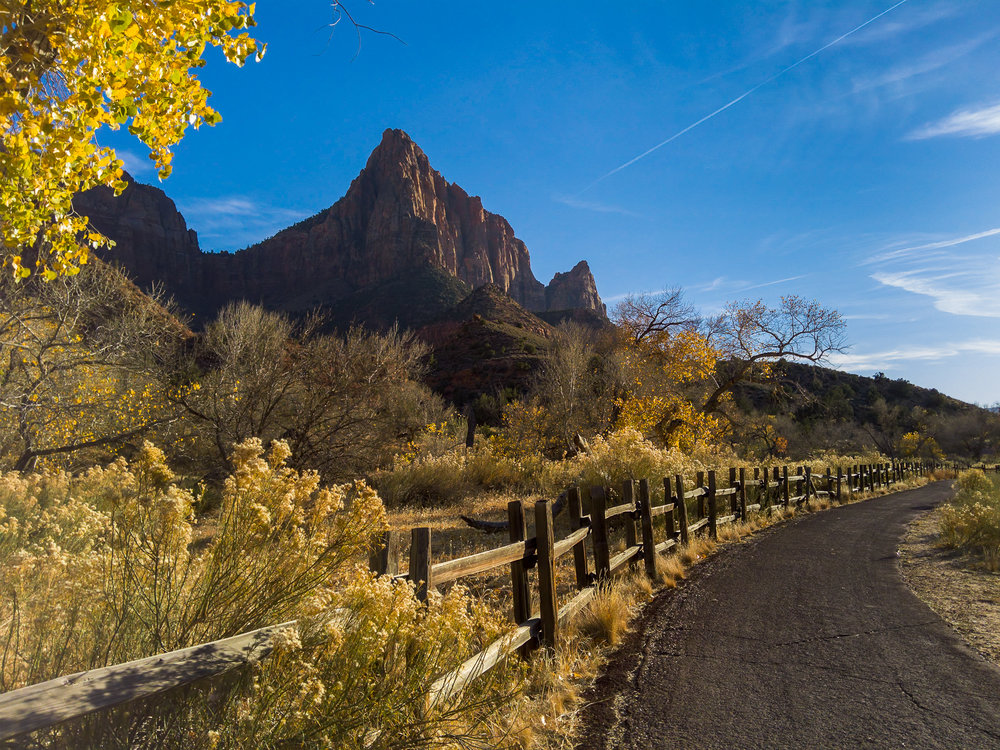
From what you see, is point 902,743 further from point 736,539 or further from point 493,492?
point 493,492

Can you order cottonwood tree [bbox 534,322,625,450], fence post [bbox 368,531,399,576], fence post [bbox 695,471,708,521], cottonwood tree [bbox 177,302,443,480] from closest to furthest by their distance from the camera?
fence post [bbox 368,531,399,576] < fence post [bbox 695,471,708,521] < cottonwood tree [bbox 177,302,443,480] < cottonwood tree [bbox 534,322,625,450]

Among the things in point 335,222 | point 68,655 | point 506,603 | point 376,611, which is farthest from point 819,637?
point 335,222

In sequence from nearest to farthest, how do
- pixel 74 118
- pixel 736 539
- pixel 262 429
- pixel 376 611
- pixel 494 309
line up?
pixel 376 611 → pixel 74 118 → pixel 736 539 → pixel 262 429 → pixel 494 309

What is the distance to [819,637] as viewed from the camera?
5293 millimetres

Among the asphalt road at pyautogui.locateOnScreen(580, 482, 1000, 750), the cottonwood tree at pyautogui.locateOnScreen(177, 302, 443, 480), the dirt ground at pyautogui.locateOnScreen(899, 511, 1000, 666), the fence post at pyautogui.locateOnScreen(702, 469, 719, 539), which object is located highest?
the cottonwood tree at pyautogui.locateOnScreen(177, 302, 443, 480)

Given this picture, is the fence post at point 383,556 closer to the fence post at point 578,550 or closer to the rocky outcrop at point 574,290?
the fence post at point 578,550

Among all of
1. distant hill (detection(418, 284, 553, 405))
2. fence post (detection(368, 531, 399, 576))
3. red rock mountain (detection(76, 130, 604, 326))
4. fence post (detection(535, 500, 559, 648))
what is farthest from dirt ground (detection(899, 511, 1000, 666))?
red rock mountain (detection(76, 130, 604, 326))

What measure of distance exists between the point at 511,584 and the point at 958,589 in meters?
5.57

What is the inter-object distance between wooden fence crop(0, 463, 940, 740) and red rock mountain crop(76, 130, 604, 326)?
100 m

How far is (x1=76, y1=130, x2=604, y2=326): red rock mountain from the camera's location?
366 feet

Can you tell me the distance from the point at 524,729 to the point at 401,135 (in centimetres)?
13572

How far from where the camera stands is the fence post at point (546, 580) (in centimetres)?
474

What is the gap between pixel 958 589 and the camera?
7.02 metres

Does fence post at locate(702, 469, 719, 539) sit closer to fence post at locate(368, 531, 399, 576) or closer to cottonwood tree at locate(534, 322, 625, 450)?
cottonwood tree at locate(534, 322, 625, 450)
